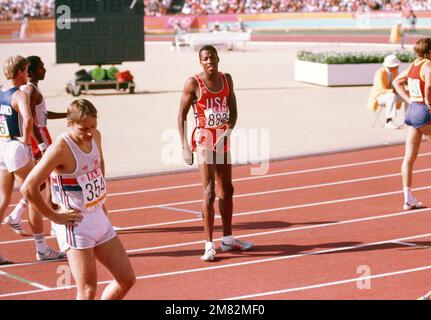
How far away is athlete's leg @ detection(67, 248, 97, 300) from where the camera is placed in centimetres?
659

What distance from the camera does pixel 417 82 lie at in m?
11.5

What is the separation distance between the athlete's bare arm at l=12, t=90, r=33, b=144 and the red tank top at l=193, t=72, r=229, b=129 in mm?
1700

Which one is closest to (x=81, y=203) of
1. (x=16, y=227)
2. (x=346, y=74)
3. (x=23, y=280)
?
(x=23, y=280)

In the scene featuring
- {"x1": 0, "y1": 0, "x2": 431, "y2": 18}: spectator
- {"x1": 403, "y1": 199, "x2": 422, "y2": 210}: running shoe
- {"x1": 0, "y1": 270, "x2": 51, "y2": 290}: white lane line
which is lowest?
{"x1": 0, "y1": 270, "x2": 51, "y2": 290}: white lane line

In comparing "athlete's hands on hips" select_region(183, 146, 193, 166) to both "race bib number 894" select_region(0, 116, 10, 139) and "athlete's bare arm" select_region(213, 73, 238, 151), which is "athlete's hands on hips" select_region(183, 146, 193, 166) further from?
"race bib number 894" select_region(0, 116, 10, 139)

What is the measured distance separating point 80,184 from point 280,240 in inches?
168

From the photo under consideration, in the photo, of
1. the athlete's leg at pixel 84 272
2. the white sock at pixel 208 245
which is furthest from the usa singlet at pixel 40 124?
the athlete's leg at pixel 84 272

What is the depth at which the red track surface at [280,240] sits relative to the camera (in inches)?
339

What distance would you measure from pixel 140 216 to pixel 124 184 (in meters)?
2.31

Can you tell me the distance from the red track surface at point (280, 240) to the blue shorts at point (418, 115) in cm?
112

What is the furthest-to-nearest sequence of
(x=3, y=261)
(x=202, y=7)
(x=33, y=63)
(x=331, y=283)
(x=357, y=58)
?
(x=202, y=7) → (x=357, y=58) → (x=33, y=63) → (x=3, y=261) → (x=331, y=283)

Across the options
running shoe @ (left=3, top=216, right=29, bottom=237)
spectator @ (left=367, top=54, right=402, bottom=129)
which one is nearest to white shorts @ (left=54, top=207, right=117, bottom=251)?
running shoe @ (left=3, top=216, right=29, bottom=237)

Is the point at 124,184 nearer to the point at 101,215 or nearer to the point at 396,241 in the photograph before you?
the point at 396,241

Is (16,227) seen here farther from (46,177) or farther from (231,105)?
(46,177)
